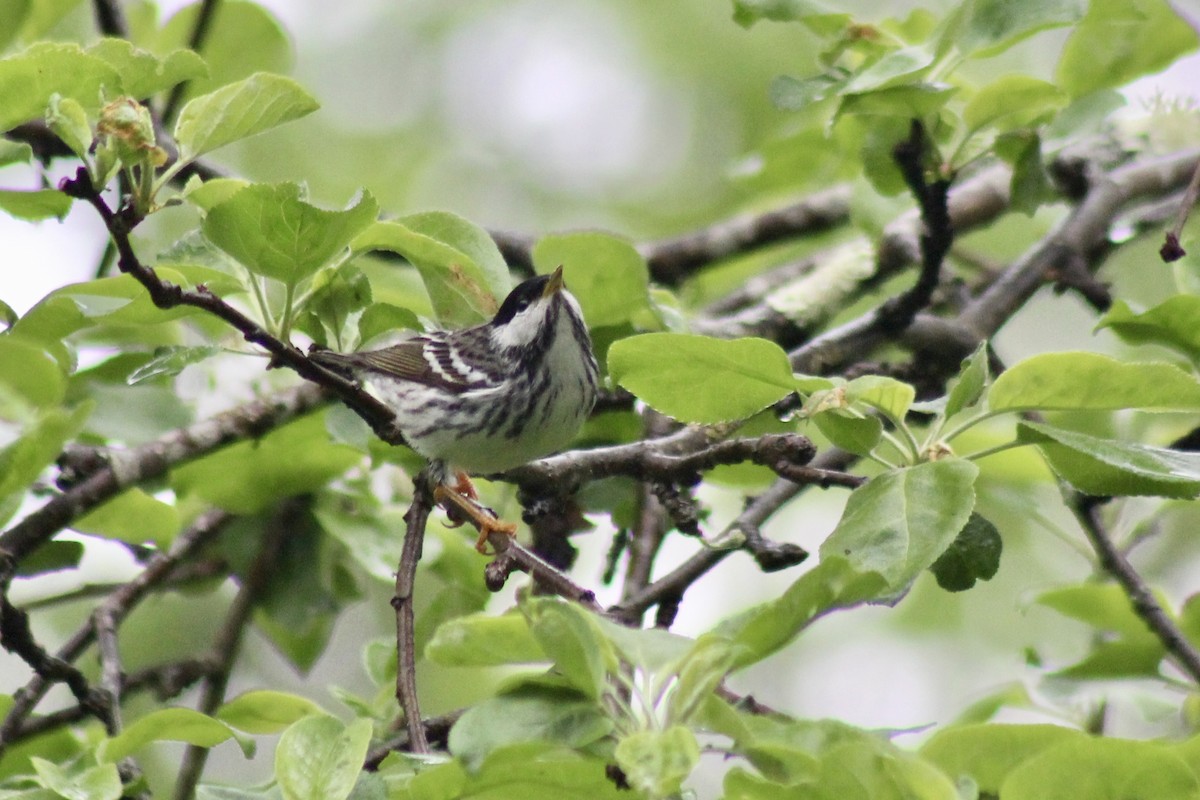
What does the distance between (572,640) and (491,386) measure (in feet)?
7.04

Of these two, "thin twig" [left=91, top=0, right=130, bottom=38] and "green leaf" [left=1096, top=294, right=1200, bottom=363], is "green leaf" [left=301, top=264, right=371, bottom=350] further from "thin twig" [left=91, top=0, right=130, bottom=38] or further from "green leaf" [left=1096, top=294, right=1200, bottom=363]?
"thin twig" [left=91, top=0, right=130, bottom=38]

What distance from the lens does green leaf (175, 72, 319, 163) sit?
6.60 feet

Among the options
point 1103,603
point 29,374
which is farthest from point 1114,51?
point 29,374

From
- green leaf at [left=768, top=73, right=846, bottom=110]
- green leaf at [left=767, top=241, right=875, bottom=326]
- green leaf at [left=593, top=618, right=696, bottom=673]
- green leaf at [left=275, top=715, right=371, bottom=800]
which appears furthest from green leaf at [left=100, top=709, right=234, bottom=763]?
green leaf at [left=767, top=241, right=875, bottom=326]

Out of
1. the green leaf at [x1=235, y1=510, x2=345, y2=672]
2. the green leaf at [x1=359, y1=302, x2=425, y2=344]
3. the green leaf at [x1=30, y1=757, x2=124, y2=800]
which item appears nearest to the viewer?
the green leaf at [x1=30, y1=757, x2=124, y2=800]

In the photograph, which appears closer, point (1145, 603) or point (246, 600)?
point (1145, 603)

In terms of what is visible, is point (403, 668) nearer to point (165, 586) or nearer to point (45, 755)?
point (45, 755)

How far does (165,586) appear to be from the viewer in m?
3.59

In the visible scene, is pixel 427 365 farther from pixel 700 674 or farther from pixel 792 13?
pixel 700 674

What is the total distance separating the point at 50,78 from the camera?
6.51 ft

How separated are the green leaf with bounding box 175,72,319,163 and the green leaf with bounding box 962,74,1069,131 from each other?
148 centimetres

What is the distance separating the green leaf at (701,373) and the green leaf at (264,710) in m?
0.88

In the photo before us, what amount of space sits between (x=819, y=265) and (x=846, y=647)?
3619 mm

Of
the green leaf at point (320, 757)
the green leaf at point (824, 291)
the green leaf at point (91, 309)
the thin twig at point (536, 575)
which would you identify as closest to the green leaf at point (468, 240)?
the green leaf at point (91, 309)
